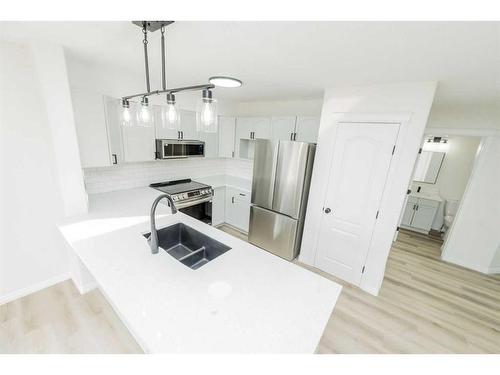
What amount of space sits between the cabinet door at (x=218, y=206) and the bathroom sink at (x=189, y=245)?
1.63 meters

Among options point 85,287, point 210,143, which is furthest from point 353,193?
point 85,287

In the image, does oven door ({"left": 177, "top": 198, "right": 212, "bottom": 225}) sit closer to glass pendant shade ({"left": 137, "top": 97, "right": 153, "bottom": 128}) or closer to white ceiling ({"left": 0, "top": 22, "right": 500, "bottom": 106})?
glass pendant shade ({"left": 137, "top": 97, "right": 153, "bottom": 128})

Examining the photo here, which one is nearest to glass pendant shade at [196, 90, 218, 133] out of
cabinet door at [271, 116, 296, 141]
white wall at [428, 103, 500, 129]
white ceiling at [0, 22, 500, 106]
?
white ceiling at [0, 22, 500, 106]

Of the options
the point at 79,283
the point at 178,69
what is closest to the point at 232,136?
the point at 178,69

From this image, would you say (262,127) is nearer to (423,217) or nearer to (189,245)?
(189,245)

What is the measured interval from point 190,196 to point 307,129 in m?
2.01

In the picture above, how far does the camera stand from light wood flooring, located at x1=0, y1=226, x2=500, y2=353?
165 cm

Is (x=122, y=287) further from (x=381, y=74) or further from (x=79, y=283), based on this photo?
(x=381, y=74)

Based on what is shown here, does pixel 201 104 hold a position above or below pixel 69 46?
below

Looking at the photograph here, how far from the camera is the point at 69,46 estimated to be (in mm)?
1618

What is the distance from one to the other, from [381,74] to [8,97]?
3.17 meters

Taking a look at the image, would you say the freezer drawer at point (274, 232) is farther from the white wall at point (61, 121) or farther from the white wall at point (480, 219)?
the white wall at point (480, 219)

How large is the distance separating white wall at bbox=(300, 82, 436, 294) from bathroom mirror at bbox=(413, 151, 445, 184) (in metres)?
3.22

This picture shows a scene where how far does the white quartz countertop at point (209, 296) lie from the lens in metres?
0.84
